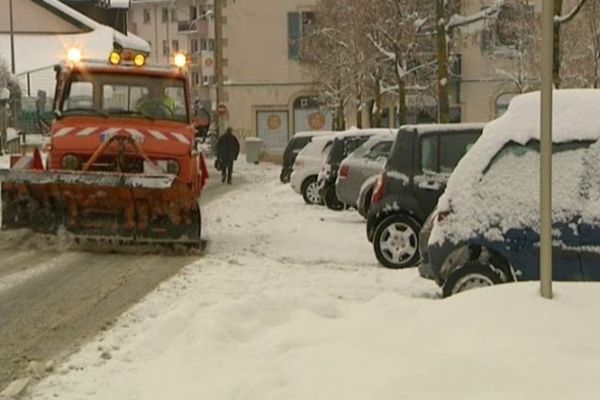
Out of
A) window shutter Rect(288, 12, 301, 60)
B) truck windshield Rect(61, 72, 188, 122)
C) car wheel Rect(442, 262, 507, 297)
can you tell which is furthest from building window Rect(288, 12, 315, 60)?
car wheel Rect(442, 262, 507, 297)

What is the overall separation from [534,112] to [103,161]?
690cm

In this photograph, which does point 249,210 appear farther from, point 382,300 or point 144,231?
point 382,300

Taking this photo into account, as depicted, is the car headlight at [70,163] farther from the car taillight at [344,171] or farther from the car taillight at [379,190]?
the car taillight at [344,171]

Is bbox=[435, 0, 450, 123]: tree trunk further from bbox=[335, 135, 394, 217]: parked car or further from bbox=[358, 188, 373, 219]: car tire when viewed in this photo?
bbox=[358, 188, 373, 219]: car tire

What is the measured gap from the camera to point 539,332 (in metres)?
5.84

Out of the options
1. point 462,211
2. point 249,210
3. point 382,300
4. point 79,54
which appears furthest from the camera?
point 249,210

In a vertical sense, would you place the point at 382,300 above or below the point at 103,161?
below

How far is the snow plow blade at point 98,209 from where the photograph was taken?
13.0m

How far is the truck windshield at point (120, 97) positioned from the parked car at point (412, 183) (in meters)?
3.61

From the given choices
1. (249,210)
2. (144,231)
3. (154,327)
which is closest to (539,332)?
(154,327)

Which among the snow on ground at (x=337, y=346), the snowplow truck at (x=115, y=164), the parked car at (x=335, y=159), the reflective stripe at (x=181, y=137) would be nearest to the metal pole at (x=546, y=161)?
the snow on ground at (x=337, y=346)

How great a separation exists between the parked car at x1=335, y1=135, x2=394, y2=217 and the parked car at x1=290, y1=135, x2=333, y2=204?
4.50 m

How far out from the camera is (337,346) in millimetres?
6523

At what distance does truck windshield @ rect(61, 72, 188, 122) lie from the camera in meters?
14.5
